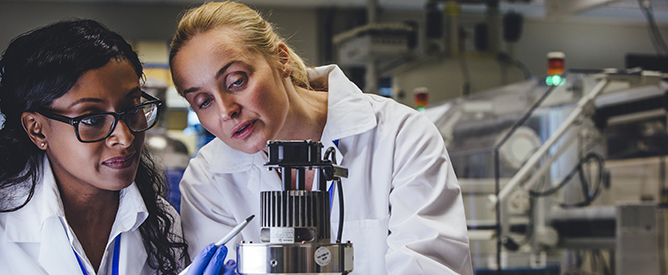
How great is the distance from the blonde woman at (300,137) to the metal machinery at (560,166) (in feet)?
4.68

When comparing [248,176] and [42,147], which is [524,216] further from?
[42,147]

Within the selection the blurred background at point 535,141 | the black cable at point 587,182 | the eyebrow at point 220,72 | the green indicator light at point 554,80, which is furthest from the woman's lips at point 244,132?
the black cable at point 587,182

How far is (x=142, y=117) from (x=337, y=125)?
402 mm

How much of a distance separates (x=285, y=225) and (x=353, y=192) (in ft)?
1.77

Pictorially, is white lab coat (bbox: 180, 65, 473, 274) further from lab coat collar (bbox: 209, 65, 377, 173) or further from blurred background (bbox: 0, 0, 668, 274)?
blurred background (bbox: 0, 0, 668, 274)

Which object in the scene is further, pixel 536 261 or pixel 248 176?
pixel 536 261

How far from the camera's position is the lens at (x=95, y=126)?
1.02m

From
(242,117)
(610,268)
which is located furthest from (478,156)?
(242,117)

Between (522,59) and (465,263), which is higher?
(522,59)

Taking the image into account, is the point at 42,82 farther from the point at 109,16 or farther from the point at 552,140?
the point at 109,16

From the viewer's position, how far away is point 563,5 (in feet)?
11.6

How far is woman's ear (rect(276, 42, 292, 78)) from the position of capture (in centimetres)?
130

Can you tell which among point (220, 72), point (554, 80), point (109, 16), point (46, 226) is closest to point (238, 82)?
point (220, 72)

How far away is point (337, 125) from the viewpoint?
4.18ft
